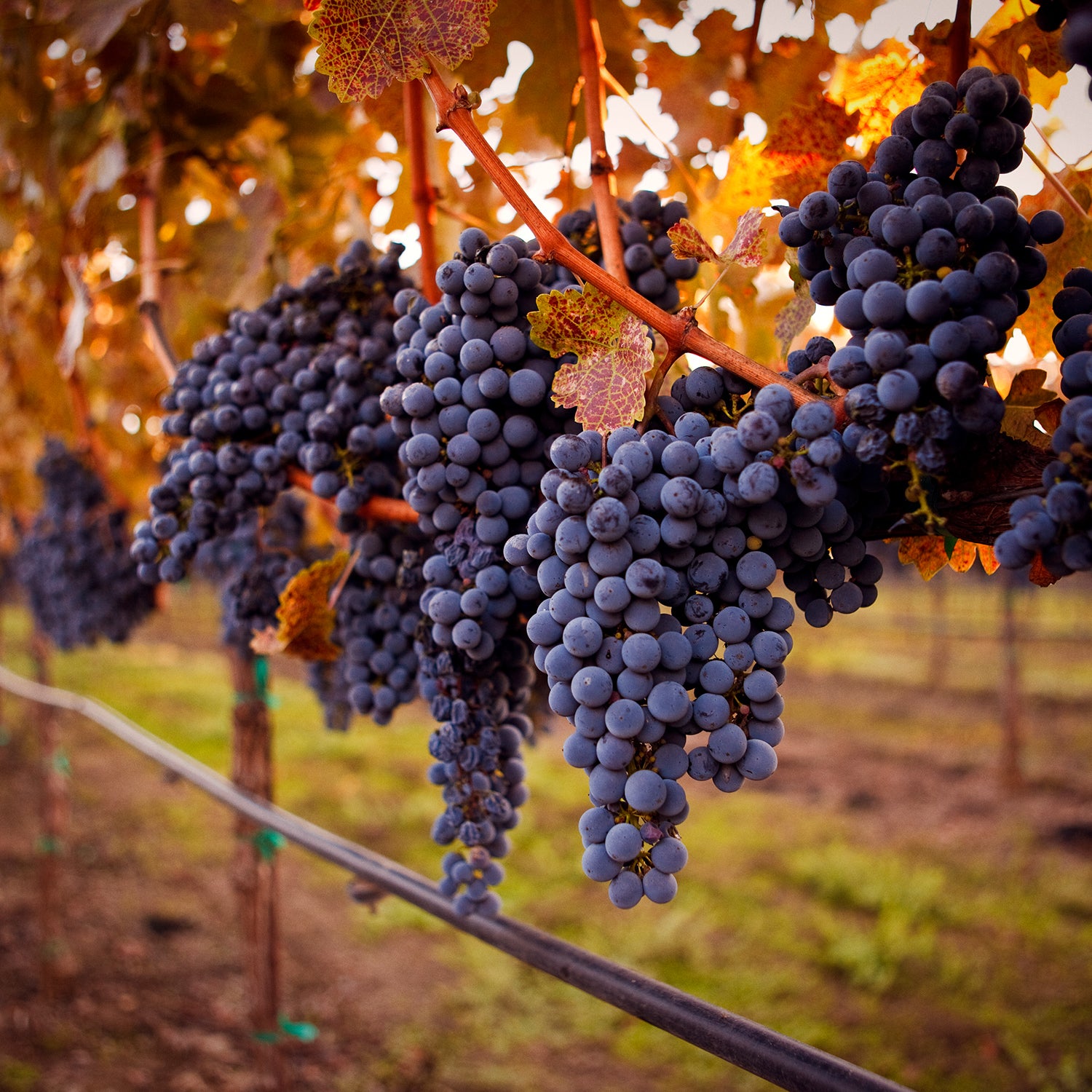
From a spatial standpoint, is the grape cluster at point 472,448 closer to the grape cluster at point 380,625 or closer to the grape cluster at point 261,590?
the grape cluster at point 380,625

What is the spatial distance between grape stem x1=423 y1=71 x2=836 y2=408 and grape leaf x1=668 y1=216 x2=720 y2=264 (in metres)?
0.06

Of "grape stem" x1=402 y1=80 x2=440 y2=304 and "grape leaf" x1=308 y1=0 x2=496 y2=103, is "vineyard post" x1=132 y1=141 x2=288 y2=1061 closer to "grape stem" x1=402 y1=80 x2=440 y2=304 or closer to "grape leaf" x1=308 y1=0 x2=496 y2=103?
"grape stem" x1=402 y1=80 x2=440 y2=304

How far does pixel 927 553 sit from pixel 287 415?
34.4 inches

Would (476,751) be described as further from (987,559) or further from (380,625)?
(987,559)

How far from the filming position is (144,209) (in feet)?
6.31

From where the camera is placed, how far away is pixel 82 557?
251 centimetres

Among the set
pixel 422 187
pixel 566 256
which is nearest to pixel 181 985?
pixel 422 187

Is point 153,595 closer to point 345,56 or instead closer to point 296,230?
point 296,230

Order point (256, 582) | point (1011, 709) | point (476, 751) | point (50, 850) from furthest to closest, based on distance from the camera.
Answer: point (1011, 709) → point (50, 850) → point (256, 582) → point (476, 751)

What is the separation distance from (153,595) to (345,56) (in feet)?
6.72

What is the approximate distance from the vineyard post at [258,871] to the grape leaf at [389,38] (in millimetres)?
1954

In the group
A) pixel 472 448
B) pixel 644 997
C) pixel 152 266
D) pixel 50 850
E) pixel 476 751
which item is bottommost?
pixel 50 850

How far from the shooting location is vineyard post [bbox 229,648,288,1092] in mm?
2586

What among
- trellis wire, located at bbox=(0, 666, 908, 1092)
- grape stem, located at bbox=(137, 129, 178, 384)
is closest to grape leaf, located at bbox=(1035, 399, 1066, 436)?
trellis wire, located at bbox=(0, 666, 908, 1092)
